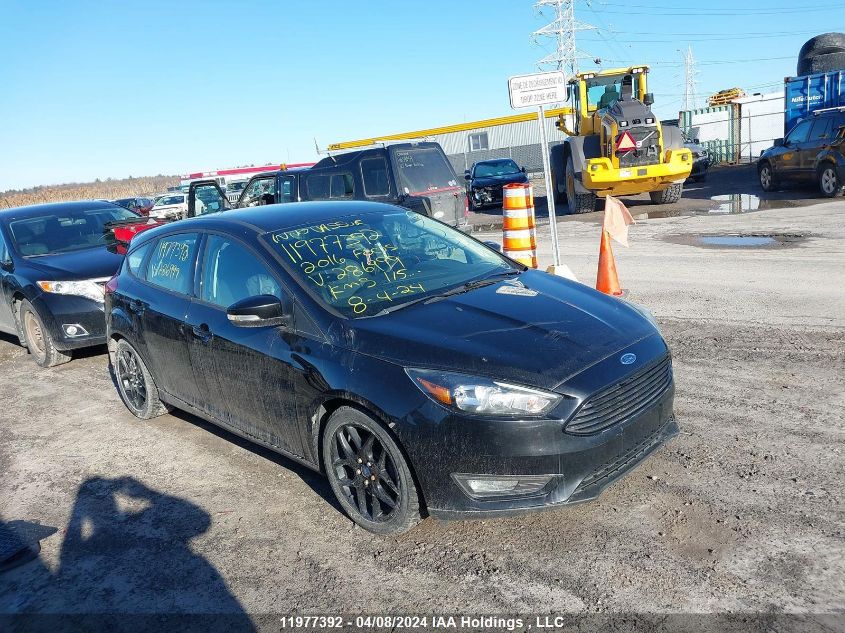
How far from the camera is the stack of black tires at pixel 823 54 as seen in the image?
23.4 m

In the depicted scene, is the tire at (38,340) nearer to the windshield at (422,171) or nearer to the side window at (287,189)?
the side window at (287,189)

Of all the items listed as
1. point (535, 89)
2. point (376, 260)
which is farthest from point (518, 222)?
point (376, 260)

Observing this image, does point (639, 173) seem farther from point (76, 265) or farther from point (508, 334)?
point (508, 334)

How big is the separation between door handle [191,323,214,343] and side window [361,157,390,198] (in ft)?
22.1

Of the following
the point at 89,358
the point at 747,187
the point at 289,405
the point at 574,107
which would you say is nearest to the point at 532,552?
the point at 289,405

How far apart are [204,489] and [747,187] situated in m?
19.3

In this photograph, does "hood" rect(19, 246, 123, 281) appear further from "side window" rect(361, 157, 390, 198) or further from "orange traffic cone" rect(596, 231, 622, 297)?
"orange traffic cone" rect(596, 231, 622, 297)

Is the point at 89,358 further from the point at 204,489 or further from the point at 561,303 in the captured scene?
the point at 561,303

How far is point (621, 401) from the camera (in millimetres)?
3418

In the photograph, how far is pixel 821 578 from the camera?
2924mm

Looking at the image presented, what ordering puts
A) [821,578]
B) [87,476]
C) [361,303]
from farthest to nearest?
[87,476], [361,303], [821,578]

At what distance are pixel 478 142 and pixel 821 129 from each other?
32673mm

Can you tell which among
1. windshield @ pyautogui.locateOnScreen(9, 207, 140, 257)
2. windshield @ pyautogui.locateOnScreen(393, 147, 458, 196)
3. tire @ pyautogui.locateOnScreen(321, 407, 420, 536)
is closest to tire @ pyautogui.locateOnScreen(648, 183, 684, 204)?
windshield @ pyautogui.locateOnScreen(393, 147, 458, 196)

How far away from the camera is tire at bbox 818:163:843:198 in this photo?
15.2 metres
